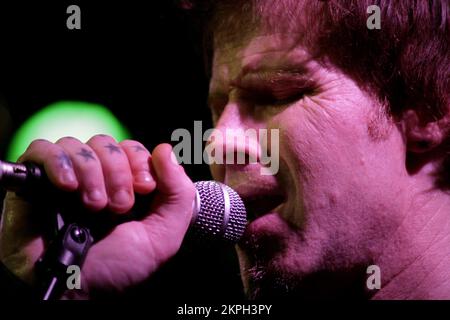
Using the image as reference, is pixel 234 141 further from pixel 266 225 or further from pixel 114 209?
pixel 114 209

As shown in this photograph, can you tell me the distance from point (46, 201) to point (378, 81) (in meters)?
1.09

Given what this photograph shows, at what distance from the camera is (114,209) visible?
1.05 meters

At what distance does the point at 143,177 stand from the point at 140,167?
3cm

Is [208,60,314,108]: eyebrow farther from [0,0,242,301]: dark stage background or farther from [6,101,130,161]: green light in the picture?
[6,101,130,161]: green light

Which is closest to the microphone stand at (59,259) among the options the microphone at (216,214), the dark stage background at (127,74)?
the microphone at (216,214)

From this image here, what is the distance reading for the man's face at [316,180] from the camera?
1.44 m

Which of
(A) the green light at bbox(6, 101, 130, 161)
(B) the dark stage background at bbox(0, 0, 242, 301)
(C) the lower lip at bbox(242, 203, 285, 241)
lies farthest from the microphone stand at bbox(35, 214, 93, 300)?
(A) the green light at bbox(6, 101, 130, 161)

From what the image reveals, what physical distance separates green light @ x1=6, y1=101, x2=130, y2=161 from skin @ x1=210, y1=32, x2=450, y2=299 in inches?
63.5

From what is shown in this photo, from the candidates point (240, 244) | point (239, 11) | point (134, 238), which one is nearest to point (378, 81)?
point (239, 11)

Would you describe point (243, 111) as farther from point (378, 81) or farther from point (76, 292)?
point (76, 292)

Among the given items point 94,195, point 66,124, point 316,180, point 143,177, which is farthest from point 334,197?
point 66,124

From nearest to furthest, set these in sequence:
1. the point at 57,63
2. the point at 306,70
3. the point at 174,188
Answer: the point at 174,188
the point at 306,70
the point at 57,63

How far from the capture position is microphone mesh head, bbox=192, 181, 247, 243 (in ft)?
3.93

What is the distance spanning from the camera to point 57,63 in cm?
254
